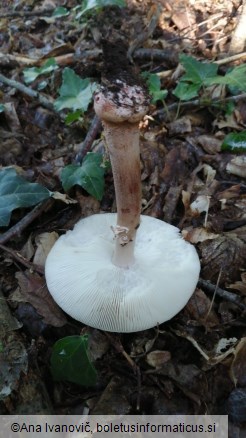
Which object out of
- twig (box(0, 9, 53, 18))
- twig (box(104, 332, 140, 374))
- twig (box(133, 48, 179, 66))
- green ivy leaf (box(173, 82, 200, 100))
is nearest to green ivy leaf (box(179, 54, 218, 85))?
green ivy leaf (box(173, 82, 200, 100))

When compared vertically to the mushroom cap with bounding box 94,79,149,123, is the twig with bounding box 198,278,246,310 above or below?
below

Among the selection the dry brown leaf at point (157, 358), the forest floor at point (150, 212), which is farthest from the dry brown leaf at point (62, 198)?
the dry brown leaf at point (157, 358)

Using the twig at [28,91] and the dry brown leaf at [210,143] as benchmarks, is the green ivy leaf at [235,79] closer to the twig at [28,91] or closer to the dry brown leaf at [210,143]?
the dry brown leaf at [210,143]

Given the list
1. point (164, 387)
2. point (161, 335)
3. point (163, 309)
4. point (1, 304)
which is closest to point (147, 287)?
point (163, 309)

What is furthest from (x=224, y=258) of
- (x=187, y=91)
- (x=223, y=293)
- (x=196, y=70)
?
(x=196, y=70)

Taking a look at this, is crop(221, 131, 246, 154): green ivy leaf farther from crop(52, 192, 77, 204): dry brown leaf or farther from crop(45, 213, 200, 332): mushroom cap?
crop(52, 192, 77, 204): dry brown leaf
